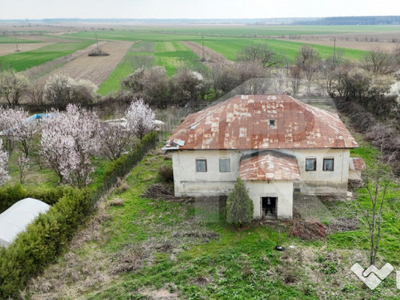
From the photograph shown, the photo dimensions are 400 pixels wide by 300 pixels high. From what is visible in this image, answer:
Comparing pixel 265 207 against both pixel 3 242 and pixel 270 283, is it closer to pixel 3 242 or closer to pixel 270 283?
pixel 270 283

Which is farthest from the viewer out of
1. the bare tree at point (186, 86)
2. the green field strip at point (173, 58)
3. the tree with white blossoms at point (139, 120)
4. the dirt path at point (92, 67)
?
the green field strip at point (173, 58)

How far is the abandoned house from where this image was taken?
2220cm

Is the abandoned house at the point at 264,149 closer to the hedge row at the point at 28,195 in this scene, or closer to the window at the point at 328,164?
the window at the point at 328,164

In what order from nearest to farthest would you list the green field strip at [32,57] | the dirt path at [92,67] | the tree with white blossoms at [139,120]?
the tree with white blossoms at [139,120]
the dirt path at [92,67]
the green field strip at [32,57]

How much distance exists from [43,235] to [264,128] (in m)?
13.8

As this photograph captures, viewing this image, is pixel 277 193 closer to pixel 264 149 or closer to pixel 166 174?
pixel 264 149

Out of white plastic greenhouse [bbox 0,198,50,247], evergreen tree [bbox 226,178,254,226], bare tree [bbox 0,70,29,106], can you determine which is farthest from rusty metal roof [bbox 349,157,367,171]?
bare tree [bbox 0,70,29,106]

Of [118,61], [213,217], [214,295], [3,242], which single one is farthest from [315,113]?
[118,61]

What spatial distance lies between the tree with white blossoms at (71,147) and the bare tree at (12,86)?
23774 mm

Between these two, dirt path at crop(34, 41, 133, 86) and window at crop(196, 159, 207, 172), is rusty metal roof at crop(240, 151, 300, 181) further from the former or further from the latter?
dirt path at crop(34, 41, 133, 86)

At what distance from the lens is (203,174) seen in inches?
917

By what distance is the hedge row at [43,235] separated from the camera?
15.1 meters

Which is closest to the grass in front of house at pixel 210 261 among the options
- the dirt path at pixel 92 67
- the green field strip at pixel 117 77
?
the green field strip at pixel 117 77

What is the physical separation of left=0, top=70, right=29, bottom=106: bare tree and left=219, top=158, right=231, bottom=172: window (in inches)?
1514
